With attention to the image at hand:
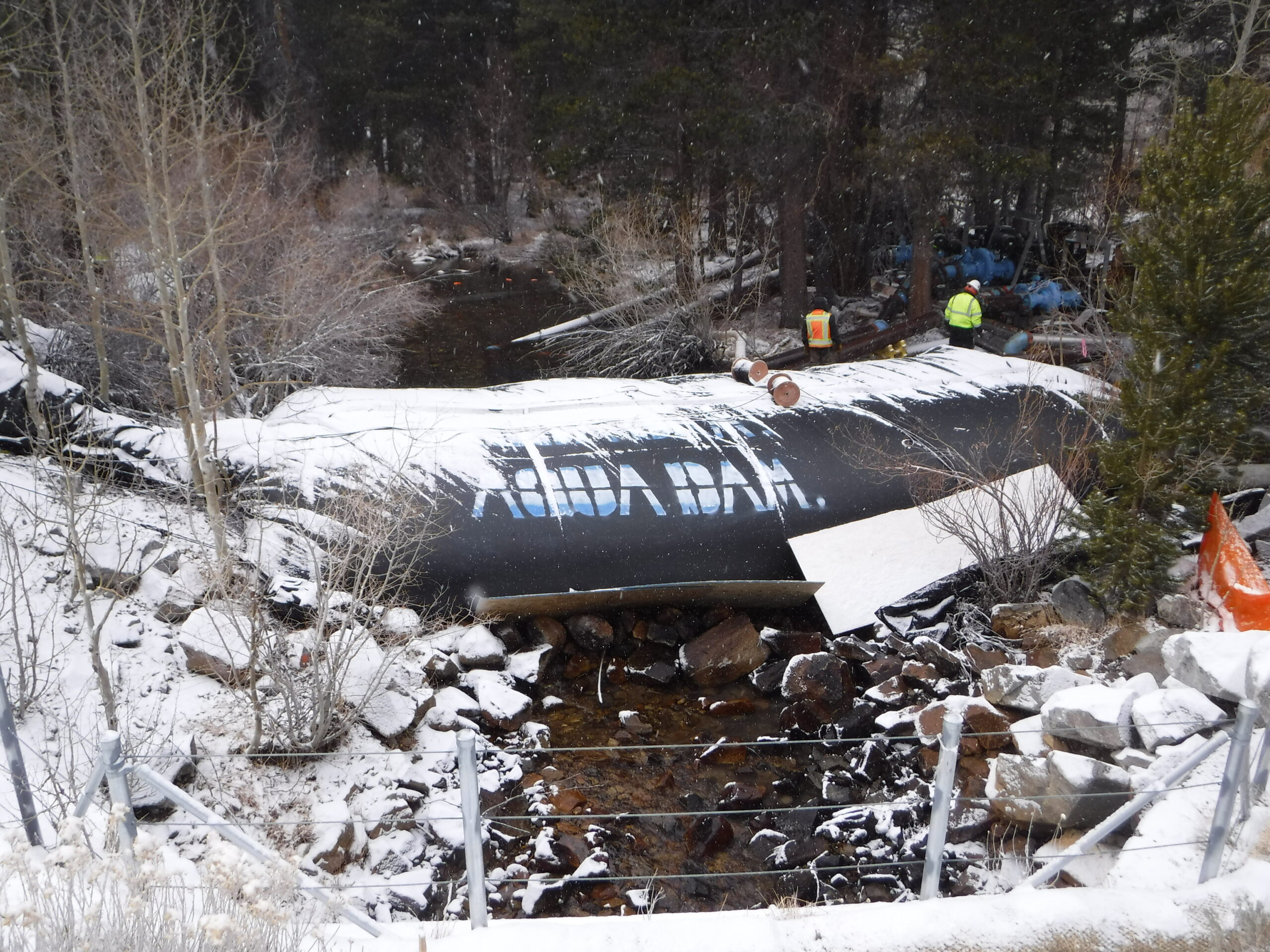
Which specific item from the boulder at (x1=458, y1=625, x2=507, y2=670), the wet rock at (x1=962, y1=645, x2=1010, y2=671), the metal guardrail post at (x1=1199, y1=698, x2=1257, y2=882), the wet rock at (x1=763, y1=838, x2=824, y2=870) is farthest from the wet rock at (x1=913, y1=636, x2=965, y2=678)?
the metal guardrail post at (x1=1199, y1=698, x2=1257, y2=882)

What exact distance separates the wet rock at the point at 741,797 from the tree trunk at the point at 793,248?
1277 centimetres

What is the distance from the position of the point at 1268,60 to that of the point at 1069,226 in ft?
23.2

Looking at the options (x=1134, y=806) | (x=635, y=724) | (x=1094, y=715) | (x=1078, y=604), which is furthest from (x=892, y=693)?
(x=1134, y=806)

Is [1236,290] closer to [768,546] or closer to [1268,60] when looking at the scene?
[768,546]

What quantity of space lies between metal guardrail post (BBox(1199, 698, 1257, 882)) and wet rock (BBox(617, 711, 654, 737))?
4.86 metres

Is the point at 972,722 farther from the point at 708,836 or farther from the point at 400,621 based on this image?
the point at 400,621

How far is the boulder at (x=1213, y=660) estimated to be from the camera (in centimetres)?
653

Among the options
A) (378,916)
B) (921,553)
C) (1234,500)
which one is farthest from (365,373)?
(1234,500)

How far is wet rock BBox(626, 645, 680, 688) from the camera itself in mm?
9352

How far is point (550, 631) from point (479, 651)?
0.79 metres

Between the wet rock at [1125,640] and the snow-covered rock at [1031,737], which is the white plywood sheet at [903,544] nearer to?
the wet rock at [1125,640]

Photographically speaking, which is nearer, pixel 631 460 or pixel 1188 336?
pixel 1188 336

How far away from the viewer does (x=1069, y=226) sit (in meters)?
22.7

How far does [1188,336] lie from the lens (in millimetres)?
7906
